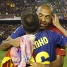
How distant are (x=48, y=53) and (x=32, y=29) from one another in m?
0.28

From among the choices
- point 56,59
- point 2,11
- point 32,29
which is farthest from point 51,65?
point 2,11

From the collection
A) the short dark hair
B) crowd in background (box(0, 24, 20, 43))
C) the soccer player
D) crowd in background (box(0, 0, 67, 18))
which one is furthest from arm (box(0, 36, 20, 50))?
crowd in background (box(0, 0, 67, 18))

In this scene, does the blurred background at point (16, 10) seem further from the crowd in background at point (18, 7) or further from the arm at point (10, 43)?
the arm at point (10, 43)

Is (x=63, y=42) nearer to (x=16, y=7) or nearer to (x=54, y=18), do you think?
(x=54, y=18)

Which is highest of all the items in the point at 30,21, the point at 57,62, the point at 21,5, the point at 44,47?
the point at 30,21

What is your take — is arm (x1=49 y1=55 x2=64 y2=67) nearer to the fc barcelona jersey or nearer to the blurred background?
the fc barcelona jersey

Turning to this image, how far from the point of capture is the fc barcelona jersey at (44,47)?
96.6 inches

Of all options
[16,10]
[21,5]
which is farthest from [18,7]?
[16,10]

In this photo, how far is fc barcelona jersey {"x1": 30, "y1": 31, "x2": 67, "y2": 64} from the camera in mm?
2453

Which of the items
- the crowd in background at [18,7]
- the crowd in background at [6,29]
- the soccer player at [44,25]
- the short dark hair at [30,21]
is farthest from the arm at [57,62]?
the crowd in background at [18,7]

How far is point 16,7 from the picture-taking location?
28906 mm

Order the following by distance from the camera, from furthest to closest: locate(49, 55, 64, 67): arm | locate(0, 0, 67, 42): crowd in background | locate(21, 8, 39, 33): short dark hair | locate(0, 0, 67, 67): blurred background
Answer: locate(0, 0, 67, 42): crowd in background, locate(0, 0, 67, 67): blurred background, locate(49, 55, 64, 67): arm, locate(21, 8, 39, 33): short dark hair

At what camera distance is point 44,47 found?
2.47m

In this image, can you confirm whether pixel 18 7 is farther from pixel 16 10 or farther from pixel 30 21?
pixel 30 21
